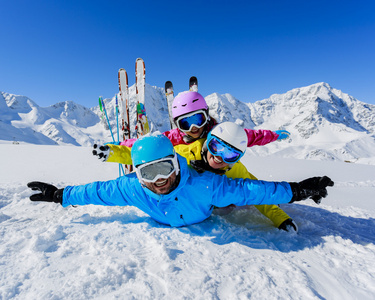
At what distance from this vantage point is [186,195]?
2420 millimetres

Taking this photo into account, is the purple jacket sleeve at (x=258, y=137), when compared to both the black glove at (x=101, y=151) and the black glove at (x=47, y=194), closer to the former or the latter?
the black glove at (x=101, y=151)

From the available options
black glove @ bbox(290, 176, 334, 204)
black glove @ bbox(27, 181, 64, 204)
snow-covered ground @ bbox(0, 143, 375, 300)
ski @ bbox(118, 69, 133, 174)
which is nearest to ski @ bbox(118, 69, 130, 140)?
ski @ bbox(118, 69, 133, 174)

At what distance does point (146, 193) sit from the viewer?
96.4 inches

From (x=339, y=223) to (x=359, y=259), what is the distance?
3.21 ft

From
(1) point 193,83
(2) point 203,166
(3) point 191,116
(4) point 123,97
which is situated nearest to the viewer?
(2) point 203,166

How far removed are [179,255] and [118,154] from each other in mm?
1687

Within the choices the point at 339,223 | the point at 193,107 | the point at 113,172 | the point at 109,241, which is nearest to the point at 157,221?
the point at 109,241

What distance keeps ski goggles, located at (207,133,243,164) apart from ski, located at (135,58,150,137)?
17.4ft

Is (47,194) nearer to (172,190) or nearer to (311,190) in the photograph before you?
(172,190)

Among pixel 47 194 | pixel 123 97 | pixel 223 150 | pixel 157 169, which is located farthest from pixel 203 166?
pixel 123 97

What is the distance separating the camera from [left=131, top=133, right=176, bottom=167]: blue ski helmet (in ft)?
7.04

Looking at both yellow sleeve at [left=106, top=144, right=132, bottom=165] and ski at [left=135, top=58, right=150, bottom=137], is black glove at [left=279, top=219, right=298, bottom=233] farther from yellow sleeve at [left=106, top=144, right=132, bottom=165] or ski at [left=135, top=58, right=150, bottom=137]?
ski at [left=135, top=58, right=150, bottom=137]

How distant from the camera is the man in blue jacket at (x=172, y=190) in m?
2.18

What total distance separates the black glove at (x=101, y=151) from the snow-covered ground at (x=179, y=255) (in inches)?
30.2
